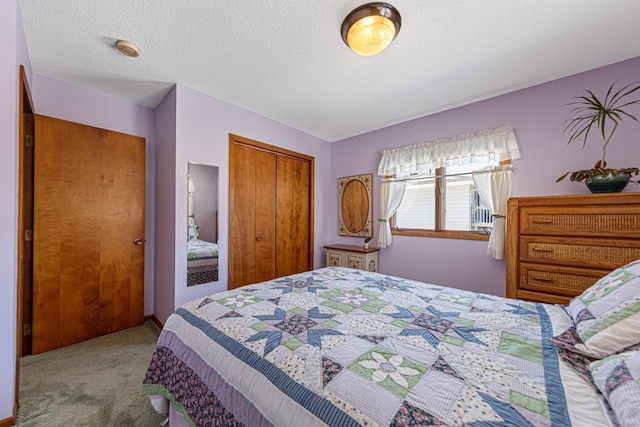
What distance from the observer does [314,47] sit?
6.25 feet

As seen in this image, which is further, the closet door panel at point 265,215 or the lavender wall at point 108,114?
the closet door panel at point 265,215

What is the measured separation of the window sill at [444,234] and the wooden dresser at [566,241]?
71 centimetres

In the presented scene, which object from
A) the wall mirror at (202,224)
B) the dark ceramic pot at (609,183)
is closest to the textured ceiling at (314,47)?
the wall mirror at (202,224)

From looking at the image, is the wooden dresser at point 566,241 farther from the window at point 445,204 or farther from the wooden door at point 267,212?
the wooden door at point 267,212

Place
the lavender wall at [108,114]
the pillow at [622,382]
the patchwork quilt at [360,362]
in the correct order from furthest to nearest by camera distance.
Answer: the lavender wall at [108,114]
the patchwork quilt at [360,362]
the pillow at [622,382]

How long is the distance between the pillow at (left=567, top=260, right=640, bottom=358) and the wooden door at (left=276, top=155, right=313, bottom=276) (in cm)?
296

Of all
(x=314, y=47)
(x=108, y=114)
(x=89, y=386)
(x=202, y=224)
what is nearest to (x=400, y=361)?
(x=314, y=47)

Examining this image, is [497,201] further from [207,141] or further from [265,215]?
[207,141]

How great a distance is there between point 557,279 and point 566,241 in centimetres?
30

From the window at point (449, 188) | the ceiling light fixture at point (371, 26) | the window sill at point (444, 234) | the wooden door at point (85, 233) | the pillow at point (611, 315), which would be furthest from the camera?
the window sill at point (444, 234)

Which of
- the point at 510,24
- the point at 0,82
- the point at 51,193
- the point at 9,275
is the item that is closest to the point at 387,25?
the point at 510,24

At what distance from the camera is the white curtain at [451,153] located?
254 cm

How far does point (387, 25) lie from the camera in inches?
62.1

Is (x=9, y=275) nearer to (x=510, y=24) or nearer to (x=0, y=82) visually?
(x=0, y=82)
